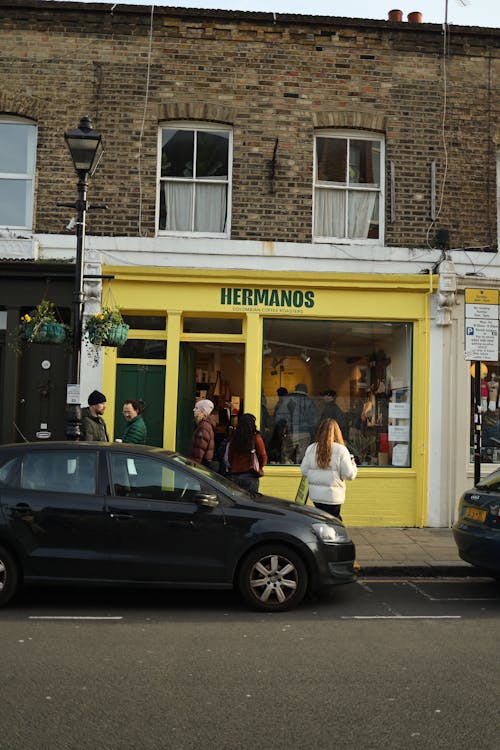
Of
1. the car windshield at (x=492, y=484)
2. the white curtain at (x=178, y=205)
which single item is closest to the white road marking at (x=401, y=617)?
the car windshield at (x=492, y=484)

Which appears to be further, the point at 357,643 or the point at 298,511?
the point at 298,511

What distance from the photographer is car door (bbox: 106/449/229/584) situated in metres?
7.21

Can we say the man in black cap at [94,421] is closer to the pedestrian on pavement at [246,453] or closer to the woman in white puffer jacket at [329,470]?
the pedestrian on pavement at [246,453]

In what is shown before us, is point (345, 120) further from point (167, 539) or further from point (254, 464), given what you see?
point (167, 539)

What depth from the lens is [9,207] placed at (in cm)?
1230

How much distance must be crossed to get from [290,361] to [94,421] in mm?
3612

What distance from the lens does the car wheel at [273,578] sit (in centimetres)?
729

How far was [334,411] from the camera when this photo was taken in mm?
12703

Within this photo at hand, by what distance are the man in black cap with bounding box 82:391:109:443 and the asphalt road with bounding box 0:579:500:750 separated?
248 centimetres

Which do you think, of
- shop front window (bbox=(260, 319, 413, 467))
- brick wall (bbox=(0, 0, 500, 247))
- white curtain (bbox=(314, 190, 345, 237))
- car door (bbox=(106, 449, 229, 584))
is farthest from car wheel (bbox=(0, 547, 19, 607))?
white curtain (bbox=(314, 190, 345, 237))

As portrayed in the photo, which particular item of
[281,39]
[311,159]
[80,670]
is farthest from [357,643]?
[281,39]

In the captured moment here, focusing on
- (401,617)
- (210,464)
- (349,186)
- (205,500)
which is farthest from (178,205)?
(401,617)

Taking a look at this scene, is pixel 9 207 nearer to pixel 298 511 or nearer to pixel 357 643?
pixel 298 511

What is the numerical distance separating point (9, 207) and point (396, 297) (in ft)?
20.0
